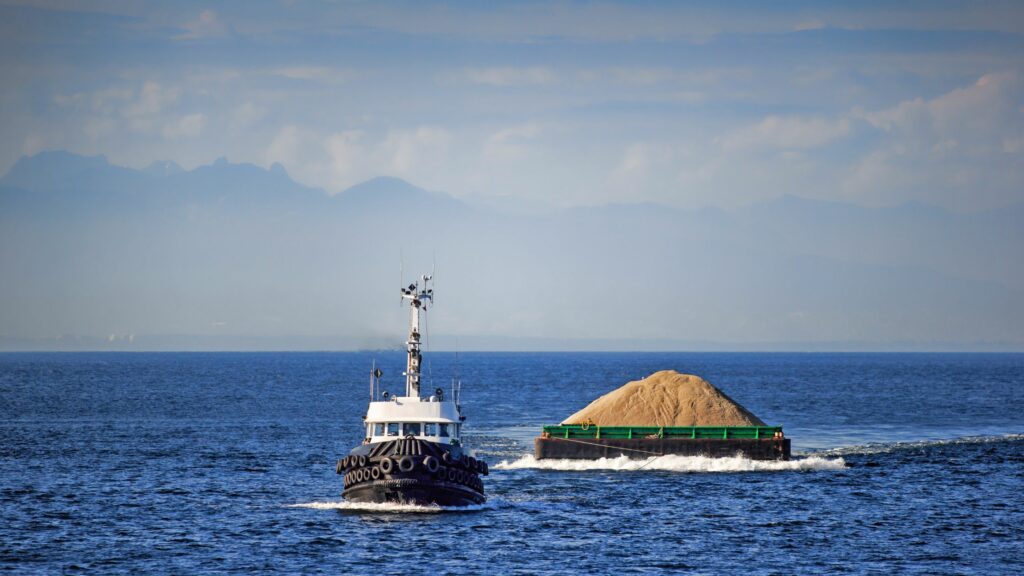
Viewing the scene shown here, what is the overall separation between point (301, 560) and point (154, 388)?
151m

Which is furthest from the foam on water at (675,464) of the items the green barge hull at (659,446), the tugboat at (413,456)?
the tugboat at (413,456)

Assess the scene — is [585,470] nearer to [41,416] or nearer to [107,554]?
[107,554]

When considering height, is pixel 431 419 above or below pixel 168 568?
above

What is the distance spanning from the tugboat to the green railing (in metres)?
19.6

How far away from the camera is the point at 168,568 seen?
44.7 metres

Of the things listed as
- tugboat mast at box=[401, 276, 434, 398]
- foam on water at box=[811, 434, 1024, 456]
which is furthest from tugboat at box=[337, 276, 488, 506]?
foam on water at box=[811, 434, 1024, 456]

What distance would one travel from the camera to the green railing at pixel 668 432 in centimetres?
7631

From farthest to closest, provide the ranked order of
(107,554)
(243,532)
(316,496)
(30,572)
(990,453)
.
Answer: (990,453)
(316,496)
(243,532)
(107,554)
(30,572)

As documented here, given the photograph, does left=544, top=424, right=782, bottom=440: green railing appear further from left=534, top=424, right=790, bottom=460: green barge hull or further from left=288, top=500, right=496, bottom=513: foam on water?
left=288, top=500, right=496, bottom=513: foam on water

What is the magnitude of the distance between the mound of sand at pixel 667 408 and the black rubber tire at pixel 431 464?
27513 millimetres

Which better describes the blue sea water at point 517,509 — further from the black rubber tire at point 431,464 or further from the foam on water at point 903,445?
the black rubber tire at point 431,464

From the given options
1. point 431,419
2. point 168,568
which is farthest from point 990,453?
point 168,568

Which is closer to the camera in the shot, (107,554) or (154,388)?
(107,554)

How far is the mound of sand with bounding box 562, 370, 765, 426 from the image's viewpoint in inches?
3120
